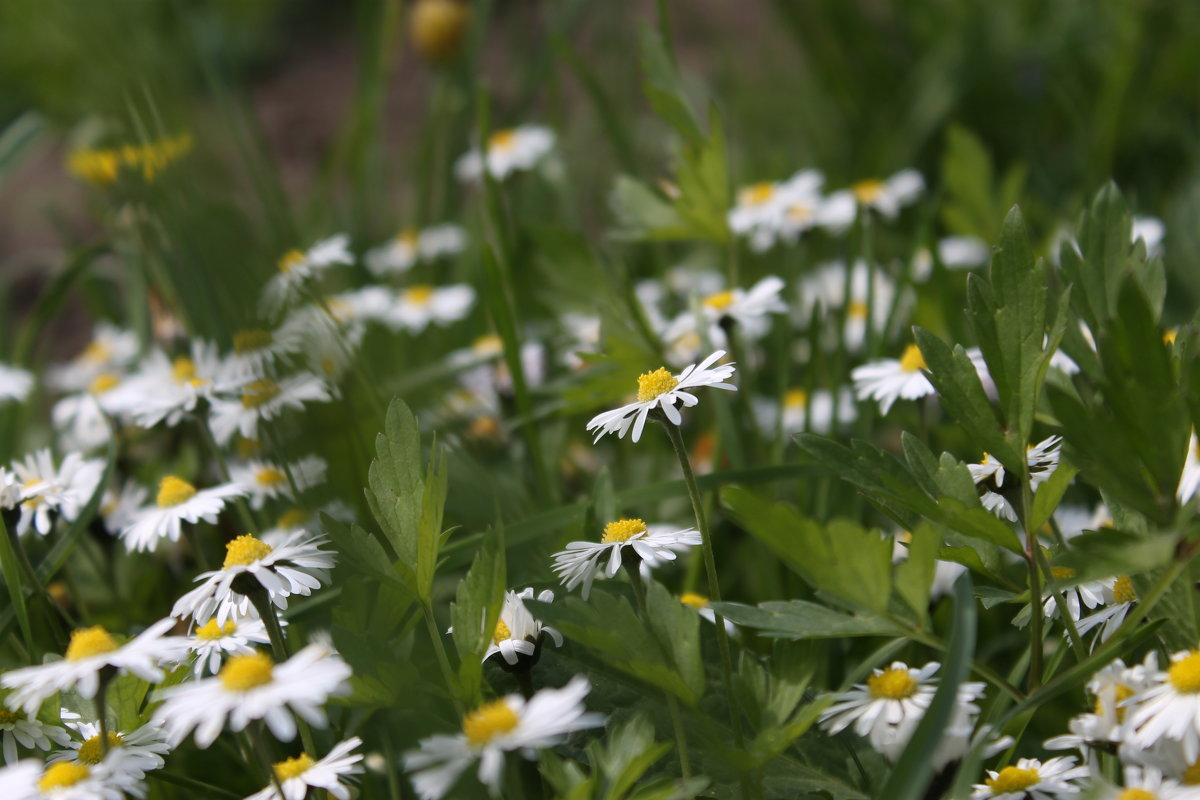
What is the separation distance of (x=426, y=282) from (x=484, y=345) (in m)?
0.40

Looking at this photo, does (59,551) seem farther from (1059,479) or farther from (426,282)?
(426,282)

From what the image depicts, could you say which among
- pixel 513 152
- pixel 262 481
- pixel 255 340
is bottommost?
pixel 262 481

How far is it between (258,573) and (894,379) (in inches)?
22.0

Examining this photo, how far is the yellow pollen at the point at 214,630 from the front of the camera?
0.67 meters

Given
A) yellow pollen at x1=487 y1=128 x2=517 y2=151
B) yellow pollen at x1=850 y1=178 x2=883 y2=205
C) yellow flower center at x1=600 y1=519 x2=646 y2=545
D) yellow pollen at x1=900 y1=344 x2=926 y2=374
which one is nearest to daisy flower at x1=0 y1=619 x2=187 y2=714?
yellow flower center at x1=600 y1=519 x2=646 y2=545

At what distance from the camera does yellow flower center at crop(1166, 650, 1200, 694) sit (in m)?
0.51

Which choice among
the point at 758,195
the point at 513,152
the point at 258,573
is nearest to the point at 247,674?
the point at 258,573

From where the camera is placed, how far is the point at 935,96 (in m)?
1.86

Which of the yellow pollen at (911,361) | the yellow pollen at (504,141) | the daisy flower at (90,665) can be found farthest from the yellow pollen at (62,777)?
the yellow pollen at (504,141)

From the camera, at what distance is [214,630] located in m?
0.68

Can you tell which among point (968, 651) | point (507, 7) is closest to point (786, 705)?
point (968, 651)

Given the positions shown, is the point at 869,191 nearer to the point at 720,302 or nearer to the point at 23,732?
the point at 720,302

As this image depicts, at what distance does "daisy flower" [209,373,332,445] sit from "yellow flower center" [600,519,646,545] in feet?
0.60

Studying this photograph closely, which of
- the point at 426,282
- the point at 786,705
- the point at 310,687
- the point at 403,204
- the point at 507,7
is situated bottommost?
the point at 786,705
